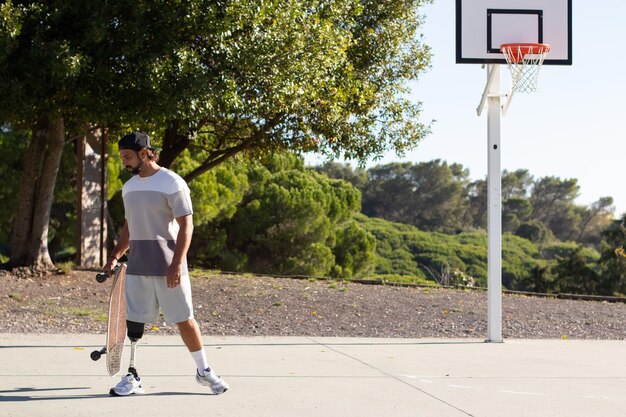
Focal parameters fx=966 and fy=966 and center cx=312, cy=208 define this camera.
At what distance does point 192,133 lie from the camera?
664 inches

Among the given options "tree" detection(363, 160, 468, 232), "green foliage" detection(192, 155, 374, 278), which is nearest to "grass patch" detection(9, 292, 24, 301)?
"green foliage" detection(192, 155, 374, 278)

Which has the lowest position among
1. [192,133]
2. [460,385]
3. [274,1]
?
[460,385]

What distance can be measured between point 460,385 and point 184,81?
7.25m

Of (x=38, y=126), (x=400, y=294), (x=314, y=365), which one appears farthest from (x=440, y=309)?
(x=38, y=126)

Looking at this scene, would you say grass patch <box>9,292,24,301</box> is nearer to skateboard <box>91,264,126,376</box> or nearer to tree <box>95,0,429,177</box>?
tree <box>95,0,429,177</box>

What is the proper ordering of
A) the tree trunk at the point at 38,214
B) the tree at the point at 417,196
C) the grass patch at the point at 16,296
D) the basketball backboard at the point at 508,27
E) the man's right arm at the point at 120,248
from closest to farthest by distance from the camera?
the man's right arm at the point at 120,248 < the basketball backboard at the point at 508,27 < the grass patch at the point at 16,296 < the tree trunk at the point at 38,214 < the tree at the point at 417,196

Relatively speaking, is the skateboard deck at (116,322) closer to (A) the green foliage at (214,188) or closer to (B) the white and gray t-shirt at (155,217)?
(B) the white and gray t-shirt at (155,217)

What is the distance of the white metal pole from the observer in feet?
35.3

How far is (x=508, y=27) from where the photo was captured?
432 inches

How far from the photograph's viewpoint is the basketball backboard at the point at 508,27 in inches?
434

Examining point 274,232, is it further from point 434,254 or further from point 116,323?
point 116,323

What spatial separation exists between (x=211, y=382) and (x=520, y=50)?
602 cm

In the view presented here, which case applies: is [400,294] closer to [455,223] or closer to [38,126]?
[38,126]

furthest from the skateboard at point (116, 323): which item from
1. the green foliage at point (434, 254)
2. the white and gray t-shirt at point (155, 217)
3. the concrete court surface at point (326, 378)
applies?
the green foliage at point (434, 254)
